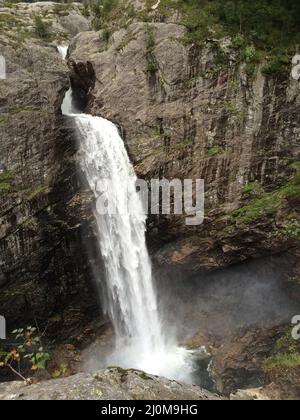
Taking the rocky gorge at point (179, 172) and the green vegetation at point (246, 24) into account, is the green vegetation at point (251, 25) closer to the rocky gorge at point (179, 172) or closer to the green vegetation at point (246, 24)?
the green vegetation at point (246, 24)

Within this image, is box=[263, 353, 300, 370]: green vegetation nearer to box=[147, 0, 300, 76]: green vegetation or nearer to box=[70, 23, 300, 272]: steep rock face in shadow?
box=[70, 23, 300, 272]: steep rock face in shadow

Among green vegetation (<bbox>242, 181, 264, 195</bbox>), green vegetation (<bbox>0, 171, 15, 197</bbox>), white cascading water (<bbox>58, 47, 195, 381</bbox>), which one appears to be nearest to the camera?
green vegetation (<bbox>0, 171, 15, 197</bbox>)

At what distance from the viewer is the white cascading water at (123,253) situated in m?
19.7

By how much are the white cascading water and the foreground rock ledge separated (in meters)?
9.14

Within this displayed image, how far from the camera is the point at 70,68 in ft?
80.1

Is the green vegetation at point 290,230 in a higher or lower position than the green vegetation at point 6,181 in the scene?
lower

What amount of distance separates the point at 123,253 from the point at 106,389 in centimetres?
1089

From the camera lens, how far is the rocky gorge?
61.7 feet

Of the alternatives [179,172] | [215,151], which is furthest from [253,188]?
[179,172]

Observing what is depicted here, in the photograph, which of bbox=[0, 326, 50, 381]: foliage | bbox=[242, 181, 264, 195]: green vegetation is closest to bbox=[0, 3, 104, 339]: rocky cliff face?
bbox=[0, 326, 50, 381]: foliage

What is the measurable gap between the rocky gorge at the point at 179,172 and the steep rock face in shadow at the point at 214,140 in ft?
0.20

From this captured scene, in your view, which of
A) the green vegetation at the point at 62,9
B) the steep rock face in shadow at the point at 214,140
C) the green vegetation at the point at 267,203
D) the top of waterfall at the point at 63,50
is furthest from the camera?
the green vegetation at the point at 62,9

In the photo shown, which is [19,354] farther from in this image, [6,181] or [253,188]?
[253,188]

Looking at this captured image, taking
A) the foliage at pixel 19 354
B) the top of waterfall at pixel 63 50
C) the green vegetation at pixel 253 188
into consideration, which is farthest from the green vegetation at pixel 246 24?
the foliage at pixel 19 354
